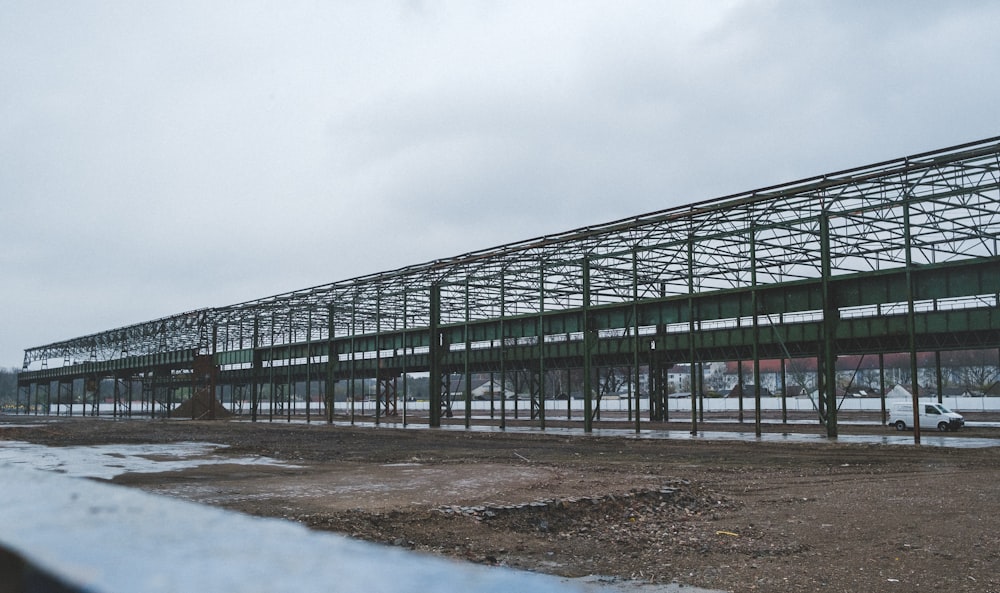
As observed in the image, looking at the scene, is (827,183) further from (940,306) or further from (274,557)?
(274,557)

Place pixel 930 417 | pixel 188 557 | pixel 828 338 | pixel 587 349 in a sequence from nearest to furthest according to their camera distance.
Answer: pixel 188 557 → pixel 828 338 → pixel 930 417 → pixel 587 349

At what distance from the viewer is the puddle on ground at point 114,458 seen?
58.9 feet

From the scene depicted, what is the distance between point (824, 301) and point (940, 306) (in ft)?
33.8

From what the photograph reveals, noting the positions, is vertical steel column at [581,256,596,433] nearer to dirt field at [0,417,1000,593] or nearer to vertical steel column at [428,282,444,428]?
vertical steel column at [428,282,444,428]

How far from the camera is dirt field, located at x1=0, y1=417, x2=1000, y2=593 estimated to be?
8391mm

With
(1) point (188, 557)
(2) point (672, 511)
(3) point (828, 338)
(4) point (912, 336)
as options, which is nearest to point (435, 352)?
(3) point (828, 338)

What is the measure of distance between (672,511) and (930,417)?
3136 cm

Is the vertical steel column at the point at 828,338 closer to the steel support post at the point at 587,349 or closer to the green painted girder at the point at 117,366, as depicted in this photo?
the steel support post at the point at 587,349

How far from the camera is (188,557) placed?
123 cm

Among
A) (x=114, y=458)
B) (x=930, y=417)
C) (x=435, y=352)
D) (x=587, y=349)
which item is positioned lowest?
(x=930, y=417)

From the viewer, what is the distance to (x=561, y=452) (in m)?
26.7

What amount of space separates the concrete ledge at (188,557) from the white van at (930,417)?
41613mm

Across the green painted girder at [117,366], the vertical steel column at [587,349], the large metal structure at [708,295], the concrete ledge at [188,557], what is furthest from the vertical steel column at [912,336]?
the green painted girder at [117,366]

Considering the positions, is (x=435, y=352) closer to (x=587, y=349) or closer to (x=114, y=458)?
(x=587, y=349)
